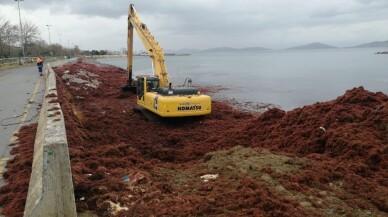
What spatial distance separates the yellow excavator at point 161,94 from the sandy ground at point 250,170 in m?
1.51

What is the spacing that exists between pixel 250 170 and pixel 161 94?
317 inches

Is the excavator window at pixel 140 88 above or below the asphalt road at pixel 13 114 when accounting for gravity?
above

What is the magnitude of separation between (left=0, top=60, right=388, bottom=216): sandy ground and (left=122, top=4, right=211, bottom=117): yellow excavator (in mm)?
1515

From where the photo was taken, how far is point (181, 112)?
14.0m

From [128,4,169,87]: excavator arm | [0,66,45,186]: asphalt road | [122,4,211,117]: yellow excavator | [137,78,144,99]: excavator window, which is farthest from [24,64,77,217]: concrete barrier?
[128,4,169,87]: excavator arm

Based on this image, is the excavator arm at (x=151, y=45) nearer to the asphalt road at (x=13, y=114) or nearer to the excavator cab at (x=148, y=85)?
the excavator cab at (x=148, y=85)

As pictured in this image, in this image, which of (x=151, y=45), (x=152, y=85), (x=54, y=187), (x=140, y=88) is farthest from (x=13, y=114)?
(x=54, y=187)

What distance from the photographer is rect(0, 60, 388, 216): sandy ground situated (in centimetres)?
540

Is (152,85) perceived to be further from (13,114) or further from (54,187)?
(54,187)

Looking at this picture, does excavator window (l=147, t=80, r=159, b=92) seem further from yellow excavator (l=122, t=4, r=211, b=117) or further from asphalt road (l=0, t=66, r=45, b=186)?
asphalt road (l=0, t=66, r=45, b=186)

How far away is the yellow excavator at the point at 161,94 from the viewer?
13.9 metres

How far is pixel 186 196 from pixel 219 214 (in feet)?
2.58

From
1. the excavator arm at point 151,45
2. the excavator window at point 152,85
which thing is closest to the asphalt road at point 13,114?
the excavator window at point 152,85

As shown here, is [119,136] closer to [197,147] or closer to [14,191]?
[197,147]
